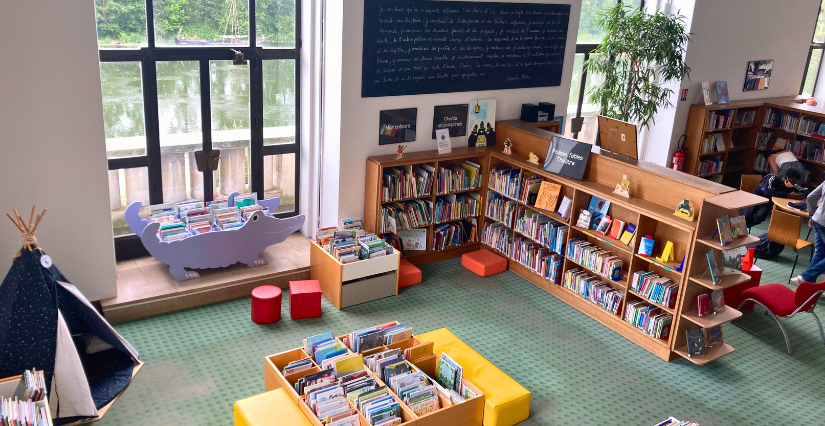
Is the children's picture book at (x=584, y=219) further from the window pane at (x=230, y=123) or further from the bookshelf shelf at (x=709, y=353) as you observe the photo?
the window pane at (x=230, y=123)

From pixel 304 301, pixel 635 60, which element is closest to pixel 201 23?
pixel 304 301

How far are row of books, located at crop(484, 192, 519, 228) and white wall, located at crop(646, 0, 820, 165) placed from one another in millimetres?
3238

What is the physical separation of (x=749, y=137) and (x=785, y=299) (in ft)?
15.4

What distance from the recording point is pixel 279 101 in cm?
720

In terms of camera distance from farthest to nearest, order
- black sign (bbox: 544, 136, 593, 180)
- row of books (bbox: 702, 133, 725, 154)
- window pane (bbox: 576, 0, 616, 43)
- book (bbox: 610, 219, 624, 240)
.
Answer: row of books (bbox: 702, 133, 725, 154) → window pane (bbox: 576, 0, 616, 43) → black sign (bbox: 544, 136, 593, 180) → book (bbox: 610, 219, 624, 240)

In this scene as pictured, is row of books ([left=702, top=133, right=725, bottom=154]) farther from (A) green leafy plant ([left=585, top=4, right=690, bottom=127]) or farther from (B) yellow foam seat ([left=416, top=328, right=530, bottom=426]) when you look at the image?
(B) yellow foam seat ([left=416, top=328, right=530, bottom=426])

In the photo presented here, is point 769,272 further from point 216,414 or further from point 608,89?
point 216,414

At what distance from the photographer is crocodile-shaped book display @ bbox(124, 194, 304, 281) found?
627 centimetres

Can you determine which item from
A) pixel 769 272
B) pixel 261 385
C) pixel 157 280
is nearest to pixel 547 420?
pixel 261 385

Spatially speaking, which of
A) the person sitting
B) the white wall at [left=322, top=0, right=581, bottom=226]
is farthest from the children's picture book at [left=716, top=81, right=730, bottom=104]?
the white wall at [left=322, top=0, right=581, bottom=226]

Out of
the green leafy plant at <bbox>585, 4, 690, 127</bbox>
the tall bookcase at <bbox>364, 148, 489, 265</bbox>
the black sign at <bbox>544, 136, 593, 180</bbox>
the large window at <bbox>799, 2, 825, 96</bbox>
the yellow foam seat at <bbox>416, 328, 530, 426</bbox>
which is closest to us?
the yellow foam seat at <bbox>416, 328, 530, 426</bbox>

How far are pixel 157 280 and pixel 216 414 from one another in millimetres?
2056

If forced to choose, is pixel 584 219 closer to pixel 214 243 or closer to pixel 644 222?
pixel 644 222

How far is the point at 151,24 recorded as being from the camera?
627 cm
